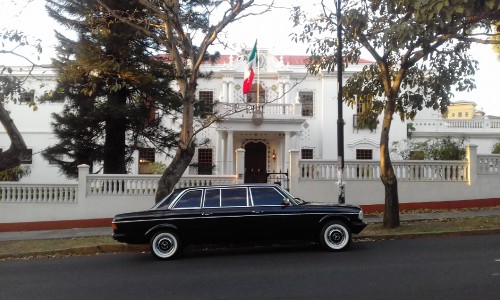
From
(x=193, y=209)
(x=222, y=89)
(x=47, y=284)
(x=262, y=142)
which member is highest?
(x=222, y=89)

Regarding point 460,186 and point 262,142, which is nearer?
point 460,186

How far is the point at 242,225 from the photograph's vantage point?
34.0ft

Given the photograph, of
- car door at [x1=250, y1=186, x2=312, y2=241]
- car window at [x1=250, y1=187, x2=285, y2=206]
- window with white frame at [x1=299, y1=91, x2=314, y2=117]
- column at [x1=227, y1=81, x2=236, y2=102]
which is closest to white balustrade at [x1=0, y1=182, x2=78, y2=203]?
car window at [x1=250, y1=187, x2=285, y2=206]

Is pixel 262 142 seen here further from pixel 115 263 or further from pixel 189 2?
pixel 115 263

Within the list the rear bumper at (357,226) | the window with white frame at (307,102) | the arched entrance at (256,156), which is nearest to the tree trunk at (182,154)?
the rear bumper at (357,226)

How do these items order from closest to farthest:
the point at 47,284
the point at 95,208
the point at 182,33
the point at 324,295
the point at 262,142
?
the point at 324,295
the point at 47,284
the point at 182,33
the point at 95,208
the point at 262,142

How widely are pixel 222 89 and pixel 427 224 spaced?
17260 mm

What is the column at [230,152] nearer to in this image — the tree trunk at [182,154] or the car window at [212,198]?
the tree trunk at [182,154]

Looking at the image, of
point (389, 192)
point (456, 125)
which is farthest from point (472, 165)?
point (456, 125)

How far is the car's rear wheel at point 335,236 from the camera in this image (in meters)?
Result: 10.4

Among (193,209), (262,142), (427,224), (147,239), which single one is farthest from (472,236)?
(262,142)

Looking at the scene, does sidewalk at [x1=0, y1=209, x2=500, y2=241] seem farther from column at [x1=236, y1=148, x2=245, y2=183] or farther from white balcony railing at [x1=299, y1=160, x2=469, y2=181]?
column at [x1=236, y1=148, x2=245, y2=183]

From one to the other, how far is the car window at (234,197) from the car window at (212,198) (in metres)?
0.10

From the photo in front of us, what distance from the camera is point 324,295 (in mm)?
6969
